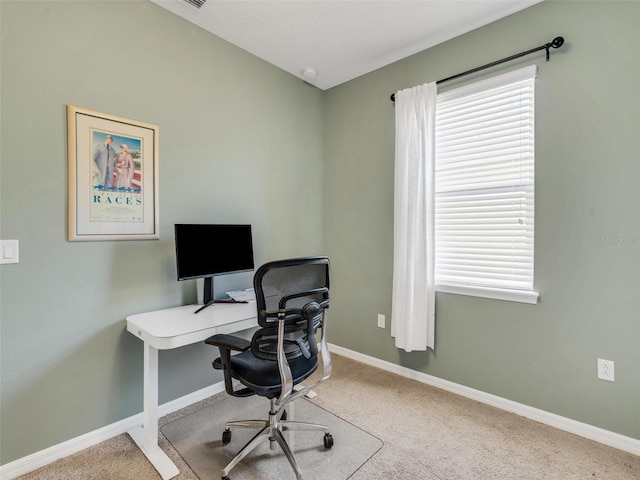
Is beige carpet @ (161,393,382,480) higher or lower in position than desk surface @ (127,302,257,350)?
lower

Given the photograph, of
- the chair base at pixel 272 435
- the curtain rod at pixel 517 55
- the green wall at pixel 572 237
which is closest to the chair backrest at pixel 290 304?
the chair base at pixel 272 435

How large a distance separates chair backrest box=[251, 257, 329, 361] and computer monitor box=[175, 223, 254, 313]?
73 centimetres

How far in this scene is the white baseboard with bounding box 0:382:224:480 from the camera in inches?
61.0

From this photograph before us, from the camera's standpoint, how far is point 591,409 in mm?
1867

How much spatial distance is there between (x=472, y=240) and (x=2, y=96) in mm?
2937

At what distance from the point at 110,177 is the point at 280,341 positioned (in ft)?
4.76

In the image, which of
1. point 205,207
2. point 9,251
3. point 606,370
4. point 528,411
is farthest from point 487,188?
point 9,251

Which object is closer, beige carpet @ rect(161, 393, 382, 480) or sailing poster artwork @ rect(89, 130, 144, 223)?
beige carpet @ rect(161, 393, 382, 480)

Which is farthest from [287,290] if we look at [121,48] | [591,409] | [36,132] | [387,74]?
[387,74]

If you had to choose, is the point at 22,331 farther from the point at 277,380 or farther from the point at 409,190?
the point at 409,190

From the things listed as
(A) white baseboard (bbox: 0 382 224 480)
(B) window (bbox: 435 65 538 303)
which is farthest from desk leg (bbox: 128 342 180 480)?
(B) window (bbox: 435 65 538 303)

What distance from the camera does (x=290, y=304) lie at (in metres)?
1.50

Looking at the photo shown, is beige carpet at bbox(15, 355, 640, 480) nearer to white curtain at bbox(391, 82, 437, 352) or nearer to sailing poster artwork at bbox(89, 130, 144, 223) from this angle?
white curtain at bbox(391, 82, 437, 352)

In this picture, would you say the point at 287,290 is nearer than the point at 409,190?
Yes
